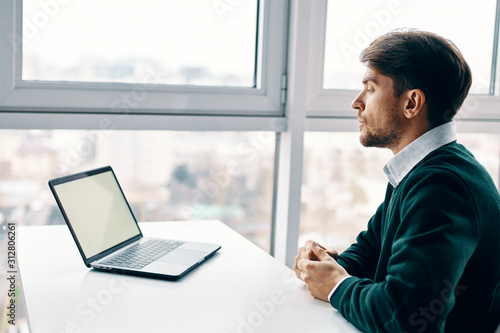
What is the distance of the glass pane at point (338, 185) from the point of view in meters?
2.30

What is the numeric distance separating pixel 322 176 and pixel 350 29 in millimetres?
618

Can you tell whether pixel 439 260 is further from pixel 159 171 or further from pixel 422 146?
pixel 159 171

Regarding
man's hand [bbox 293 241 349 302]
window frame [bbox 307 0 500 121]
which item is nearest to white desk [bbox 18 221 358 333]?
man's hand [bbox 293 241 349 302]

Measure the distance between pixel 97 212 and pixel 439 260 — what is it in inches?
37.9

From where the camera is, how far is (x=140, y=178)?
6.94ft

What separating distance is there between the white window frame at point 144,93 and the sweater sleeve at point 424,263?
1.10 meters

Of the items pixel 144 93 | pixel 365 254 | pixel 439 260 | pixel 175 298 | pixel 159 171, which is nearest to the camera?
pixel 439 260

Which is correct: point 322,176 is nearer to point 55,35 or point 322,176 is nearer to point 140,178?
point 140,178

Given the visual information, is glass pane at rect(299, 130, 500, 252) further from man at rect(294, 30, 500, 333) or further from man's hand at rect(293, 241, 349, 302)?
man's hand at rect(293, 241, 349, 302)

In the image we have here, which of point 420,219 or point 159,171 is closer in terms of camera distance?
point 420,219

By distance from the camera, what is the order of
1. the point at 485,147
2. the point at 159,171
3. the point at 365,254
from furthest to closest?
1. the point at 485,147
2. the point at 159,171
3. the point at 365,254

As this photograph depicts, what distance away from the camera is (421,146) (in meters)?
1.26

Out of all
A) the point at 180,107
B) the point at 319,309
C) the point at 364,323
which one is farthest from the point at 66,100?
the point at 364,323

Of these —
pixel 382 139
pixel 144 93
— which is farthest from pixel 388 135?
pixel 144 93
